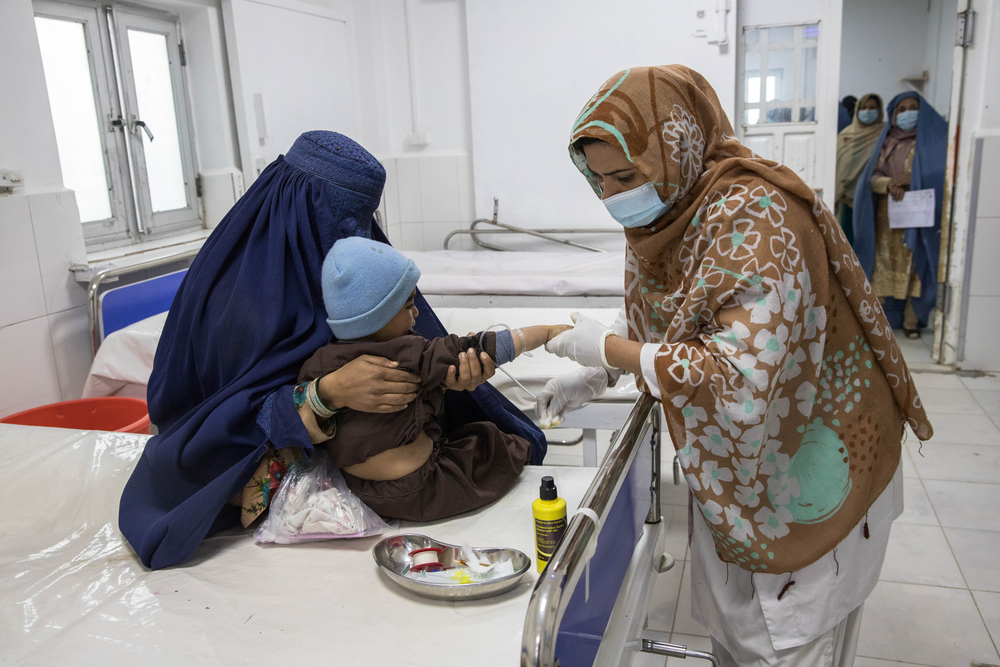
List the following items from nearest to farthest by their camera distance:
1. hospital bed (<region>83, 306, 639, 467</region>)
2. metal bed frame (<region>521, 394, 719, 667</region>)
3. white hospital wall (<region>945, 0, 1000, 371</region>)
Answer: metal bed frame (<region>521, 394, 719, 667</region>), hospital bed (<region>83, 306, 639, 467</region>), white hospital wall (<region>945, 0, 1000, 371</region>)

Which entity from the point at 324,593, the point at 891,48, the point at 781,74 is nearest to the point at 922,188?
the point at 781,74

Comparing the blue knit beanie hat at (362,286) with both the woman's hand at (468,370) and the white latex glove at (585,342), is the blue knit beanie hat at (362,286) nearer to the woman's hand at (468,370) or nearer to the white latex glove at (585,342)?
the woman's hand at (468,370)

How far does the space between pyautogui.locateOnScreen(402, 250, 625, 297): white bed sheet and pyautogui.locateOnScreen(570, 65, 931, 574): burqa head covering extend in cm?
217

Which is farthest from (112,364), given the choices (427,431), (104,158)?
(427,431)

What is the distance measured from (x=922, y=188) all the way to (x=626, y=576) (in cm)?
458

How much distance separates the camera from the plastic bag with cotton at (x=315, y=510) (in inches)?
61.6

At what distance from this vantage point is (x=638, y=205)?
1.42 meters

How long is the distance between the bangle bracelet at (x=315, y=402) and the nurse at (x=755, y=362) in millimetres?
557

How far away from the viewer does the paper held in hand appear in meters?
4.89

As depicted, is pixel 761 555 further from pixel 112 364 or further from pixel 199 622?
pixel 112 364

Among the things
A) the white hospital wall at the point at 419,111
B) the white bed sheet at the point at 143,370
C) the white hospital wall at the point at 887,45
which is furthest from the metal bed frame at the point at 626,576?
the white hospital wall at the point at 887,45

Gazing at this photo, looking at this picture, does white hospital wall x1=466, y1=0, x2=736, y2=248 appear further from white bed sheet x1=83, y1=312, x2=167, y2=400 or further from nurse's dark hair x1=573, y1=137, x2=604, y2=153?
nurse's dark hair x1=573, y1=137, x2=604, y2=153

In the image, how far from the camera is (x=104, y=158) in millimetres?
3576

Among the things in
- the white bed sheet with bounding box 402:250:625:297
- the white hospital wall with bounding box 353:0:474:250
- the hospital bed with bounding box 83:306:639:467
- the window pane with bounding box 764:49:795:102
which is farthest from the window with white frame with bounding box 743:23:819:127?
the hospital bed with bounding box 83:306:639:467
